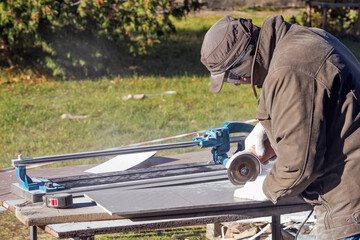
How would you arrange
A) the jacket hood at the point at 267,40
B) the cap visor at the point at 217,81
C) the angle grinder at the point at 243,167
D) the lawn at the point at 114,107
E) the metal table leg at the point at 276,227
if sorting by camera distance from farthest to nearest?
the lawn at the point at 114,107 → the metal table leg at the point at 276,227 → the angle grinder at the point at 243,167 → the cap visor at the point at 217,81 → the jacket hood at the point at 267,40

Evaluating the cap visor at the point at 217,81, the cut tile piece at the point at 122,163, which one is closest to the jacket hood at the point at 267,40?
the cap visor at the point at 217,81

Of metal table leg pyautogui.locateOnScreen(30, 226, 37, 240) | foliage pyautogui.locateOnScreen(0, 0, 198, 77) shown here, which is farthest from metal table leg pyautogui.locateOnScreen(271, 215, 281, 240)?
foliage pyautogui.locateOnScreen(0, 0, 198, 77)

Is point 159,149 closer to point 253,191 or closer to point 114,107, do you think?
point 253,191

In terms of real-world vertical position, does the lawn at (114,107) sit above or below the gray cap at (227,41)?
below

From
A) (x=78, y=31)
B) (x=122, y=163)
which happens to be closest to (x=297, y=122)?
(x=122, y=163)

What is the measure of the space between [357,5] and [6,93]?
8280 mm

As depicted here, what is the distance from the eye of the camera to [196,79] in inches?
419

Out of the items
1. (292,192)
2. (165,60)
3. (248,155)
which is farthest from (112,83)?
(292,192)

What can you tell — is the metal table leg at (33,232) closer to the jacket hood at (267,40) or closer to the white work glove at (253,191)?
the white work glove at (253,191)

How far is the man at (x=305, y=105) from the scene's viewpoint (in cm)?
229

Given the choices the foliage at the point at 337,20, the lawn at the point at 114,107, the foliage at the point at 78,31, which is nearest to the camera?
the lawn at the point at 114,107

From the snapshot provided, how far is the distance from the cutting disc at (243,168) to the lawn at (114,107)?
9.75 ft

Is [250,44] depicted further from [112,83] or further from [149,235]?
[112,83]

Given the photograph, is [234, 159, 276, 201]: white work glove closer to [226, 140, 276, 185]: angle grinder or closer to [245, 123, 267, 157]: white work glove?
[226, 140, 276, 185]: angle grinder
